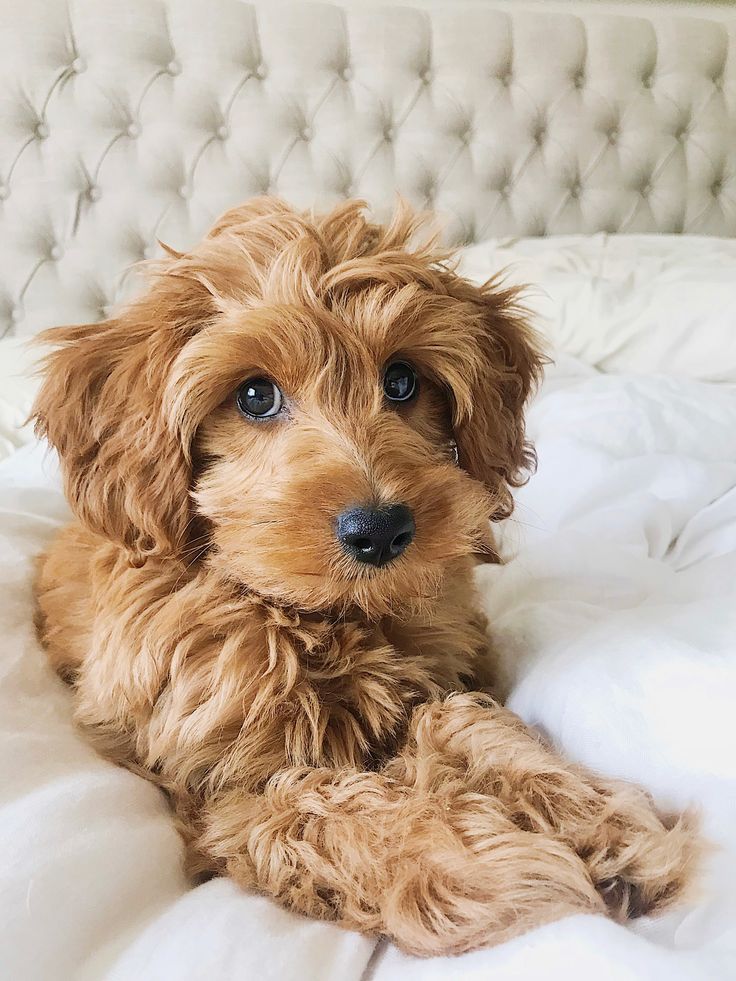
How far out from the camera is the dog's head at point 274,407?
0.99 meters

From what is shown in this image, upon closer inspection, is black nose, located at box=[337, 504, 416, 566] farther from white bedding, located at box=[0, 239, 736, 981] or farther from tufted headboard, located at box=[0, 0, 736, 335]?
tufted headboard, located at box=[0, 0, 736, 335]

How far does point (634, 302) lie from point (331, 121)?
1.41 meters

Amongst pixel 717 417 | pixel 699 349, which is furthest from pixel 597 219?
pixel 717 417

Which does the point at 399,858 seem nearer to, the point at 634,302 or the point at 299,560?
the point at 299,560

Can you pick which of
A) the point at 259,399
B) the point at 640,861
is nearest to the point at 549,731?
the point at 640,861

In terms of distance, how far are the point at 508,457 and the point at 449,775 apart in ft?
1.74

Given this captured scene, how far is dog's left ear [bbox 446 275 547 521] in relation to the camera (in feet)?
Result: 3.95

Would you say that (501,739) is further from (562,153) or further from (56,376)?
(562,153)

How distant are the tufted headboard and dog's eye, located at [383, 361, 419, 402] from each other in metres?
1.81

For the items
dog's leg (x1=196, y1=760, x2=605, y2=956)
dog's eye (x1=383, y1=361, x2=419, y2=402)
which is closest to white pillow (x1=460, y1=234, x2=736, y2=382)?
dog's eye (x1=383, y1=361, x2=419, y2=402)

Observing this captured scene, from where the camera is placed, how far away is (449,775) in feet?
3.12

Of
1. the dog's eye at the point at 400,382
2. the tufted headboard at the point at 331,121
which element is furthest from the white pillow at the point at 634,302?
the dog's eye at the point at 400,382

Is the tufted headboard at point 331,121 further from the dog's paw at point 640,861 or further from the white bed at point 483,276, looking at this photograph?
the dog's paw at point 640,861

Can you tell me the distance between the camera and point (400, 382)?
118 centimetres
